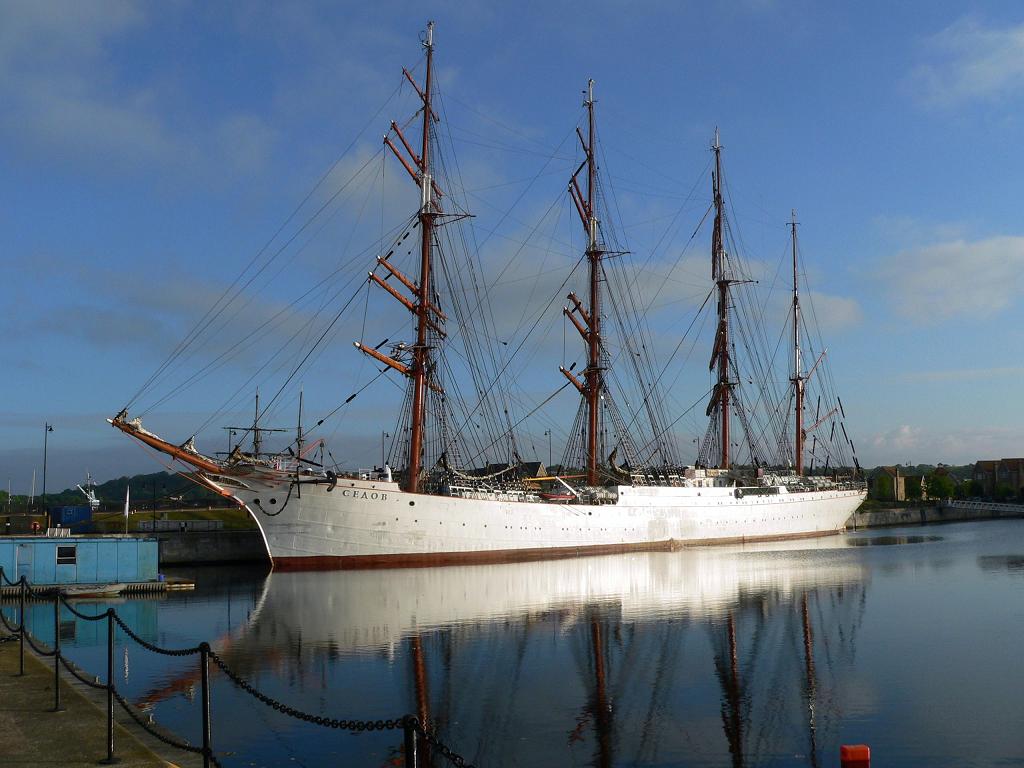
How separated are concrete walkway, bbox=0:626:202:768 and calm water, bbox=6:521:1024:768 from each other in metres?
1.83

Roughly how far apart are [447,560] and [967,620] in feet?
87.4

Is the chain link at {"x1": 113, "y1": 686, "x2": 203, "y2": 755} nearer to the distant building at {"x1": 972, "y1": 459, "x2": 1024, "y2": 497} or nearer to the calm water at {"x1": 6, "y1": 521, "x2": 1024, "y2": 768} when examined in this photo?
the calm water at {"x1": 6, "y1": 521, "x2": 1024, "y2": 768}

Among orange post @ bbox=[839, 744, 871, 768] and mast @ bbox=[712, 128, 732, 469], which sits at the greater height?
mast @ bbox=[712, 128, 732, 469]

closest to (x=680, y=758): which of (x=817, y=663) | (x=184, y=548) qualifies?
(x=817, y=663)

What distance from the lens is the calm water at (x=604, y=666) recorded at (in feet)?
46.2

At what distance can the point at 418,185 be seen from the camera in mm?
51531

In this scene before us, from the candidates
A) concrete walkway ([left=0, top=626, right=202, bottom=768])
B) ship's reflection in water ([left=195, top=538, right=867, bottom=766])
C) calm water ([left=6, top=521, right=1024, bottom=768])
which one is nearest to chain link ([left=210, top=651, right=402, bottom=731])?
concrete walkway ([left=0, top=626, right=202, bottom=768])

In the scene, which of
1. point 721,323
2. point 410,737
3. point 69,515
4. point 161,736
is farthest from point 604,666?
point 721,323

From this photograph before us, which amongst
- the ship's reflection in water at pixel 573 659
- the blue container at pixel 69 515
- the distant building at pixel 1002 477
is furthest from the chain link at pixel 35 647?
the distant building at pixel 1002 477

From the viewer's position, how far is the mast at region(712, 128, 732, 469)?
239 feet

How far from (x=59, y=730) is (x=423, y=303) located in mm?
39181

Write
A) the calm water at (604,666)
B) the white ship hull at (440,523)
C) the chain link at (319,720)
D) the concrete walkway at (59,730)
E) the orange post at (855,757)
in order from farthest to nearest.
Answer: the white ship hull at (440,523), the calm water at (604,666), the orange post at (855,757), the concrete walkway at (59,730), the chain link at (319,720)

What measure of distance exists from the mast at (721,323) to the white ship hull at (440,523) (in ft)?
34.4

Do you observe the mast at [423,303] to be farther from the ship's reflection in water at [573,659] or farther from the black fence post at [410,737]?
the black fence post at [410,737]
